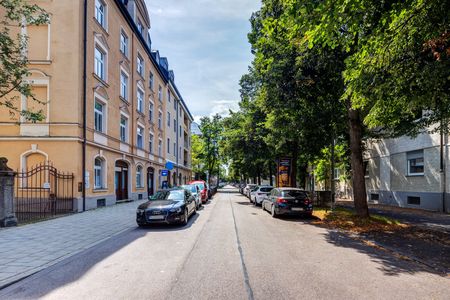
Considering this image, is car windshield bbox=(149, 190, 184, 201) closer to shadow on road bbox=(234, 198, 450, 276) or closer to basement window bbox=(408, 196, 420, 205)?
shadow on road bbox=(234, 198, 450, 276)

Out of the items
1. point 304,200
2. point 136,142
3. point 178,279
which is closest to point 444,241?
point 304,200

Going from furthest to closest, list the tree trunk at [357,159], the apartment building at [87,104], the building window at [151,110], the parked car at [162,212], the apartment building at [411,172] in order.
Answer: the building window at [151,110]
the apartment building at [411,172]
the apartment building at [87,104]
the tree trunk at [357,159]
the parked car at [162,212]

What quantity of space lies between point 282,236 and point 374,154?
64.9ft

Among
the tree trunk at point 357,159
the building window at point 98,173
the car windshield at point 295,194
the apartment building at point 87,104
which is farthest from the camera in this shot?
the building window at point 98,173

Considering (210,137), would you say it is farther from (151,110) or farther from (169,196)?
(169,196)

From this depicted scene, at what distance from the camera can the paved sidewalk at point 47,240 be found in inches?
248

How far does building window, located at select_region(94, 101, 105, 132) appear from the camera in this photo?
758 inches

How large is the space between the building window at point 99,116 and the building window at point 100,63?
177 centimetres

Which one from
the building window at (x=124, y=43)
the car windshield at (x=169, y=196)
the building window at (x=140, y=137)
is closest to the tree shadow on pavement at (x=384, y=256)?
the car windshield at (x=169, y=196)

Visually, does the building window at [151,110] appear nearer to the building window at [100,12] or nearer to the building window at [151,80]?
the building window at [151,80]

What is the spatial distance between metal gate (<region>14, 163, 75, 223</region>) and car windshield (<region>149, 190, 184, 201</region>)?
212 inches

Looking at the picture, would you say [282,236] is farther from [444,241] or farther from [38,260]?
[38,260]

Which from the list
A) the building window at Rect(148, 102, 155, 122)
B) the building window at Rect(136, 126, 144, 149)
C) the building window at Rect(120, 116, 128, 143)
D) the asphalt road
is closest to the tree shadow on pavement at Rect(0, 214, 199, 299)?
the asphalt road

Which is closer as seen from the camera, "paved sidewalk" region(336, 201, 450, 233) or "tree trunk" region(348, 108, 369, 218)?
"paved sidewalk" region(336, 201, 450, 233)
